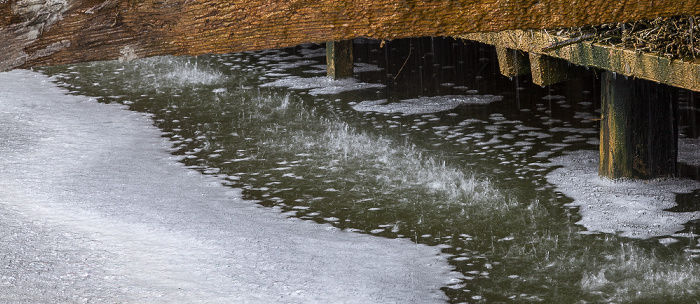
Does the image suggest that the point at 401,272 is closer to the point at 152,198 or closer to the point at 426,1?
the point at 152,198

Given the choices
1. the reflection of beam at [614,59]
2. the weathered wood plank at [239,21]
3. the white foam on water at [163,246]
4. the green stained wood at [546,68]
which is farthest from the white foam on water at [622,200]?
the weathered wood plank at [239,21]

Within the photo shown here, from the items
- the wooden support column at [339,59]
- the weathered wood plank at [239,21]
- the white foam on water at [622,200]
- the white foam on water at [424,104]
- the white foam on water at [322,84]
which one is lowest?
the white foam on water at [622,200]

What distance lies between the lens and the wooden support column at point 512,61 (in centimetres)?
586

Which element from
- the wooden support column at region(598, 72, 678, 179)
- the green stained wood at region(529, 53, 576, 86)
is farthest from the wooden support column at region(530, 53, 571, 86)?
the wooden support column at region(598, 72, 678, 179)

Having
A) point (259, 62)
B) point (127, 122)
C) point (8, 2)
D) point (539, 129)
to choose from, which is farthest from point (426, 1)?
point (259, 62)

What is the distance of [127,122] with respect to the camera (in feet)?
26.2

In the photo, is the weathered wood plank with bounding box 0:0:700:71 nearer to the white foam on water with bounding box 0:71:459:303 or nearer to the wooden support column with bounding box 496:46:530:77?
the white foam on water with bounding box 0:71:459:303

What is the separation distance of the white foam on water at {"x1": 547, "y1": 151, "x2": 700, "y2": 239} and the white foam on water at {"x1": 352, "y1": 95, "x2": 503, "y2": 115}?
7.00ft

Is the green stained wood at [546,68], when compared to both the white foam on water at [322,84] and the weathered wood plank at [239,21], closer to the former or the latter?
the white foam on water at [322,84]

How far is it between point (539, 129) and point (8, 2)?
20.4ft

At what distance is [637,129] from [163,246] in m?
3.29

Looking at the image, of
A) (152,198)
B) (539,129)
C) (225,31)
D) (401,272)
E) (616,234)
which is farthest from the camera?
(539,129)

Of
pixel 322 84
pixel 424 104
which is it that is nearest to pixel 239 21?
pixel 424 104

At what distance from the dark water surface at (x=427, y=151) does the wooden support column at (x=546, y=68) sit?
2.45ft
